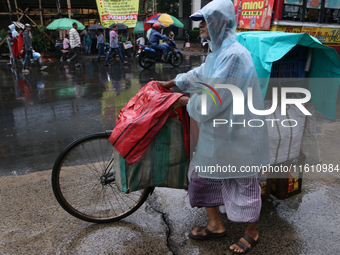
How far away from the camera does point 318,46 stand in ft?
7.95

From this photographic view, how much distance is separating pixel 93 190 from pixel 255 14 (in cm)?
490

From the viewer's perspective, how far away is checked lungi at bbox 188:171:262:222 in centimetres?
212

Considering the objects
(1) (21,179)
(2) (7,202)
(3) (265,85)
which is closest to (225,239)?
(3) (265,85)

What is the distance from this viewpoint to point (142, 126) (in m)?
2.10

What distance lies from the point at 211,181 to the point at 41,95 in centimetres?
655

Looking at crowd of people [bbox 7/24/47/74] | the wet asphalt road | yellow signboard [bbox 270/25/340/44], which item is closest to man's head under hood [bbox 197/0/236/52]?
the wet asphalt road

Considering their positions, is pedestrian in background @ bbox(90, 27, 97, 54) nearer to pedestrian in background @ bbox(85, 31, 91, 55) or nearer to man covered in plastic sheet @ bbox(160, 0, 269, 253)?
pedestrian in background @ bbox(85, 31, 91, 55)

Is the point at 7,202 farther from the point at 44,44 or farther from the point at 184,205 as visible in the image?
the point at 44,44

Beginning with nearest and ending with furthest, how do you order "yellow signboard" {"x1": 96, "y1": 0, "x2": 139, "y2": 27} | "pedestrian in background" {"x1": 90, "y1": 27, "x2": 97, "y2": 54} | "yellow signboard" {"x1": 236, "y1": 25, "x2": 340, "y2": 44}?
1. "yellow signboard" {"x1": 236, "y1": 25, "x2": 340, "y2": 44}
2. "yellow signboard" {"x1": 96, "y1": 0, "x2": 139, "y2": 27}
3. "pedestrian in background" {"x1": 90, "y1": 27, "x2": 97, "y2": 54}

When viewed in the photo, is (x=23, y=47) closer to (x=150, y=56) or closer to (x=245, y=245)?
(x=150, y=56)

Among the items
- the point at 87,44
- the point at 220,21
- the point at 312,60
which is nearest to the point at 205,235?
the point at 220,21

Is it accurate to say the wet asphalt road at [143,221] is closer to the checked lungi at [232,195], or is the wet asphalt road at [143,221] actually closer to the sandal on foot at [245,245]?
the sandal on foot at [245,245]

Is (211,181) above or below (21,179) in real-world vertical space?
above

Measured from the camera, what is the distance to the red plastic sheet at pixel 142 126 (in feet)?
6.87
